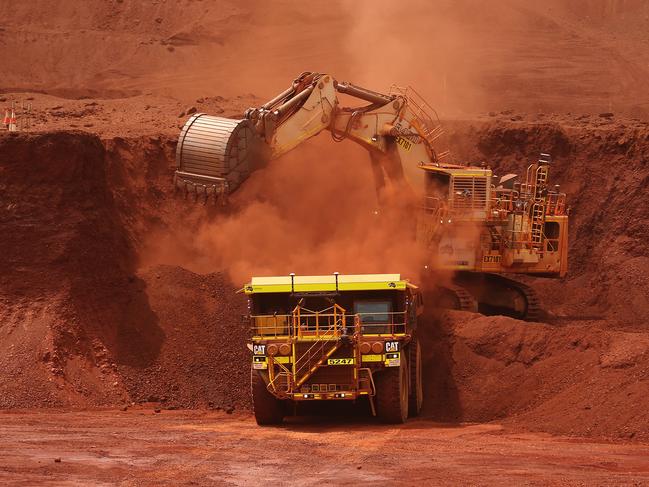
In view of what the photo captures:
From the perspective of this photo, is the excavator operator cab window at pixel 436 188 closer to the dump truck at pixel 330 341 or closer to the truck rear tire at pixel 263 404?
the dump truck at pixel 330 341

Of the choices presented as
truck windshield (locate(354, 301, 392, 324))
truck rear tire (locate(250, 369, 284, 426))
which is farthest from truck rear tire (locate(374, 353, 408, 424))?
truck rear tire (locate(250, 369, 284, 426))

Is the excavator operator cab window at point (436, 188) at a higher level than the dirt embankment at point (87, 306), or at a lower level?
higher

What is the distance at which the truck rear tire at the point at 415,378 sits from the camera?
26281 millimetres

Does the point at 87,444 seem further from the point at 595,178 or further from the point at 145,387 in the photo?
the point at 595,178

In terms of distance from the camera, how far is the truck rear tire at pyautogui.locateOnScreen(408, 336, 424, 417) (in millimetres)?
26281

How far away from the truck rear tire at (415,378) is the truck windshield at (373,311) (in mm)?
1601

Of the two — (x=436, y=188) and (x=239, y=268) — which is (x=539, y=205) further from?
(x=239, y=268)

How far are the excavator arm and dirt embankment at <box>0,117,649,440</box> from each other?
3.50 meters

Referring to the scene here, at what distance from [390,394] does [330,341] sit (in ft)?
4.96

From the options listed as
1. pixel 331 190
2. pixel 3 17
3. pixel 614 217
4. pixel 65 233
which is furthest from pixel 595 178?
pixel 3 17

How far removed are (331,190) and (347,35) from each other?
31.0m

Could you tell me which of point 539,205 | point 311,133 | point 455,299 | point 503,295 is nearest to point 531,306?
point 503,295

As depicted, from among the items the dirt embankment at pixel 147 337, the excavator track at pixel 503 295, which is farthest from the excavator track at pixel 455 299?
the dirt embankment at pixel 147 337

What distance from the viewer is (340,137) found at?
98.4 ft
